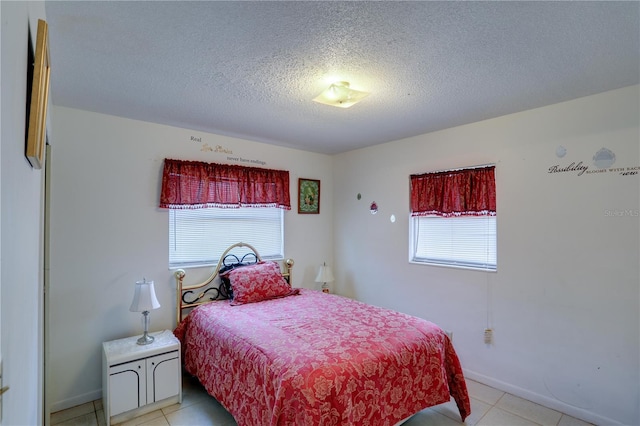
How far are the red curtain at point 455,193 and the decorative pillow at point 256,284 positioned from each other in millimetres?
1601

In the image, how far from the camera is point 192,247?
3436 millimetres

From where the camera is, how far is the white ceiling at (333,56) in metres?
1.52

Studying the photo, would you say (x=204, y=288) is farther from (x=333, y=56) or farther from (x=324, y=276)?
(x=333, y=56)

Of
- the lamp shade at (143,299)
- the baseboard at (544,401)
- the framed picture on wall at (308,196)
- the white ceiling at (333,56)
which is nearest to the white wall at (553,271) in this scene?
the baseboard at (544,401)

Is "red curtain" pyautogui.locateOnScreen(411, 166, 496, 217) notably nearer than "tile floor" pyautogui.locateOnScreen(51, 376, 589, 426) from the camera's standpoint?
No

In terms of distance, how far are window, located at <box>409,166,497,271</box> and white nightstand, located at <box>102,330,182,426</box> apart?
8.25ft

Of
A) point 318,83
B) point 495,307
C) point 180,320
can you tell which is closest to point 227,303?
point 180,320

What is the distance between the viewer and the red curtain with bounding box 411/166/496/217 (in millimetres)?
3080

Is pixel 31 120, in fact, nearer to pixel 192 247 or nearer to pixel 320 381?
pixel 320 381

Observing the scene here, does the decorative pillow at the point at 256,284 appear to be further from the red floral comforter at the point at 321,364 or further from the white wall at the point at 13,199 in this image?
Answer: the white wall at the point at 13,199

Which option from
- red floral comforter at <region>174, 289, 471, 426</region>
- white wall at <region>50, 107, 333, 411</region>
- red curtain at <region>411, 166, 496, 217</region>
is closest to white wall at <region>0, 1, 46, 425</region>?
red floral comforter at <region>174, 289, 471, 426</region>

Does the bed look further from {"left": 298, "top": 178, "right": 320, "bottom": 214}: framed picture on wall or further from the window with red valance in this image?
{"left": 298, "top": 178, "right": 320, "bottom": 214}: framed picture on wall

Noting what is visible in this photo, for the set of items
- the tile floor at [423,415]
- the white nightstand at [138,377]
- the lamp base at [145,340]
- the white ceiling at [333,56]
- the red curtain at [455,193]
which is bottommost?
the tile floor at [423,415]

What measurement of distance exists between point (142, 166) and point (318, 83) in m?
1.88
